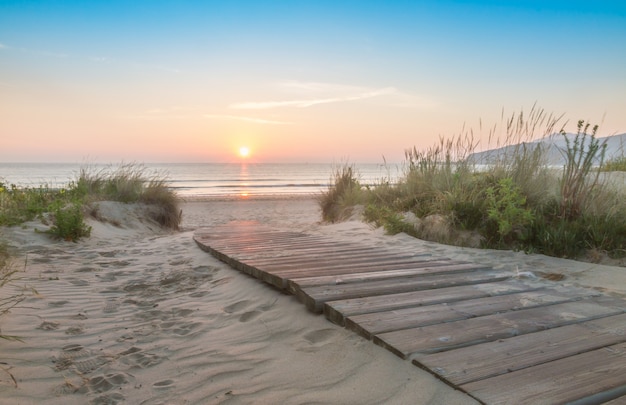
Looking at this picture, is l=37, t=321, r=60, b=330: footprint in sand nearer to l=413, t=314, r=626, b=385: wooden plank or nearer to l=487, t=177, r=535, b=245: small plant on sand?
l=413, t=314, r=626, b=385: wooden plank

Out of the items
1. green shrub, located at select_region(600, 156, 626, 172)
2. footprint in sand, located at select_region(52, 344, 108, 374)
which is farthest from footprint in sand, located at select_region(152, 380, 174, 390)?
green shrub, located at select_region(600, 156, 626, 172)

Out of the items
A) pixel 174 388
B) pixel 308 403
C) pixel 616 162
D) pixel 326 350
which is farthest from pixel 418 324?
pixel 616 162

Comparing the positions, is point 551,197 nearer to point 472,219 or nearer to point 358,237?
point 472,219

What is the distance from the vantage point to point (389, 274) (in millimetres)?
3326

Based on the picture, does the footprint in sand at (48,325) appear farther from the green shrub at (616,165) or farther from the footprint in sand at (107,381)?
the green shrub at (616,165)

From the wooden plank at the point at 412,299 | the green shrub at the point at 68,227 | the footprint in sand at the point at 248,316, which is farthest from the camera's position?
the green shrub at the point at 68,227

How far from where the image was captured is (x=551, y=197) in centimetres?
539

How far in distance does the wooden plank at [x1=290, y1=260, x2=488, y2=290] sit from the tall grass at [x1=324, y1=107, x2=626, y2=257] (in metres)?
1.50

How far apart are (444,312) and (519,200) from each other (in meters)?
3.22

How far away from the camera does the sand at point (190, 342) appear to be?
1869mm

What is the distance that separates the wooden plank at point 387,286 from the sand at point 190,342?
0.12 metres

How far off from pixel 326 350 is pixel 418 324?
526mm

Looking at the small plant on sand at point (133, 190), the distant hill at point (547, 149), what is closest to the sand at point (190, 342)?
the distant hill at point (547, 149)

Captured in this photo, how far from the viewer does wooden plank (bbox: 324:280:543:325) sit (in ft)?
8.27
